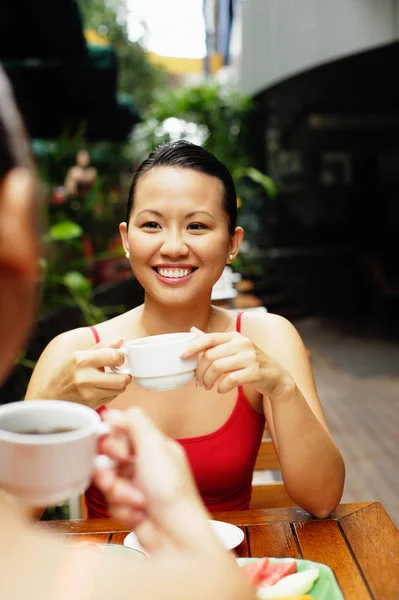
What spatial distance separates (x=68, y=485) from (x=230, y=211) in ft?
3.96

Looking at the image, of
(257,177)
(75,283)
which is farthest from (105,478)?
(257,177)

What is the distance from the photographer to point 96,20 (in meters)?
15.5

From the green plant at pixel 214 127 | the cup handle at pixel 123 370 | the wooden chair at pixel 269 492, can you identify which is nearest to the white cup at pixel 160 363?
the cup handle at pixel 123 370

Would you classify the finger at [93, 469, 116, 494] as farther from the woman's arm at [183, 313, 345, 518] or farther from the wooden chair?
the wooden chair

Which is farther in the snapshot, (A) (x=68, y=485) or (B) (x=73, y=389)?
(B) (x=73, y=389)

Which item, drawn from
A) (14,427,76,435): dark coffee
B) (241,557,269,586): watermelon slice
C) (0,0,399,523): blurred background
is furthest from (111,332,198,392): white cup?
(0,0,399,523): blurred background

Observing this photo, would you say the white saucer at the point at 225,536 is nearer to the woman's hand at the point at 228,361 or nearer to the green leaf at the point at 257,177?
the woman's hand at the point at 228,361

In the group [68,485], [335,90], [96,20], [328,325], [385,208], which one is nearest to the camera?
[68,485]

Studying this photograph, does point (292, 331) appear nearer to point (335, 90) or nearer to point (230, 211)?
point (230, 211)

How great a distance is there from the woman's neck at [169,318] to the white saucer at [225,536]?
59cm

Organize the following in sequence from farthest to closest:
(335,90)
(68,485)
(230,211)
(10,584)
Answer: (335,90)
(230,211)
(68,485)
(10,584)

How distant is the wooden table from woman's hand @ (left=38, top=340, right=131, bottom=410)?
33 centimetres

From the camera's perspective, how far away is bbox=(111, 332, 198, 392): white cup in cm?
123

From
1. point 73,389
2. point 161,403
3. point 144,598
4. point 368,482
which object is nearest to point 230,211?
point 161,403
